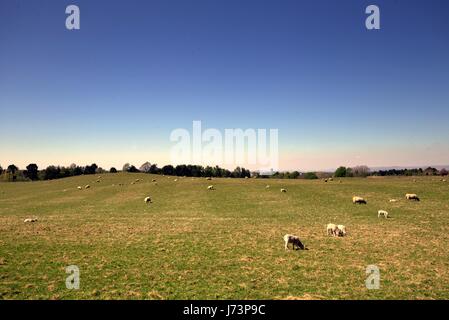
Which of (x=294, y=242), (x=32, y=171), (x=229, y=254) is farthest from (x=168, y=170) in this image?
(x=229, y=254)

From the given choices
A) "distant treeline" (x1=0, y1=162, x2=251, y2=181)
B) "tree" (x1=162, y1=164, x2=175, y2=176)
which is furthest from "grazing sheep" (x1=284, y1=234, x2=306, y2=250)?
"tree" (x1=162, y1=164, x2=175, y2=176)

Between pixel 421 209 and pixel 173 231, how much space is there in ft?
103

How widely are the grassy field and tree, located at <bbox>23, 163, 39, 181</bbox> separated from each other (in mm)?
166933

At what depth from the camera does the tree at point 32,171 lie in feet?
577

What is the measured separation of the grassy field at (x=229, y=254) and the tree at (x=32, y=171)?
6572 inches

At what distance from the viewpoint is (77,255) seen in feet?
67.3

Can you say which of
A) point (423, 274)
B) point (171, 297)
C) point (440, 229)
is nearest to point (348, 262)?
point (423, 274)

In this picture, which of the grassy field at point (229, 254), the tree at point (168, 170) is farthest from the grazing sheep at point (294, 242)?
the tree at point (168, 170)

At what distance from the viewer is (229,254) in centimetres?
2058

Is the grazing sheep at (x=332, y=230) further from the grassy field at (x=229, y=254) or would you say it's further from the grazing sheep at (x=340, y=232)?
the grassy field at (x=229, y=254)

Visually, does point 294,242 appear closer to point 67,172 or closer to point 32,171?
point 67,172

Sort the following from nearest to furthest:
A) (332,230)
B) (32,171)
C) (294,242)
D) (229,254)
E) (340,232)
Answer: (229,254) < (294,242) < (340,232) < (332,230) < (32,171)

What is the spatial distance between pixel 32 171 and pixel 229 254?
205555mm
